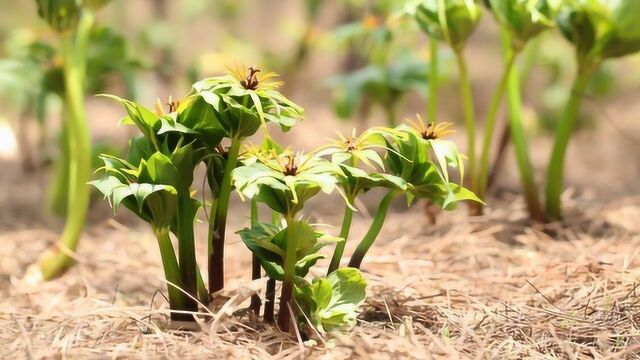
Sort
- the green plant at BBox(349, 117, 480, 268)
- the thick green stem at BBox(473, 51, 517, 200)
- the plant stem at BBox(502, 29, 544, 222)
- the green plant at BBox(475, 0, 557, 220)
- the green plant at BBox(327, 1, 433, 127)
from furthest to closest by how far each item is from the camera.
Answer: the green plant at BBox(327, 1, 433, 127), the plant stem at BBox(502, 29, 544, 222), the thick green stem at BBox(473, 51, 517, 200), the green plant at BBox(475, 0, 557, 220), the green plant at BBox(349, 117, 480, 268)

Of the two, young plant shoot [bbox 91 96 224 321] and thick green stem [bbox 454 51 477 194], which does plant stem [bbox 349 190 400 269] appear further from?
thick green stem [bbox 454 51 477 194]

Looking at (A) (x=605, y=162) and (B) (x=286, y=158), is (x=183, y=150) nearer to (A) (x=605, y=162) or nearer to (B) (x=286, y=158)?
(B) (x=286, y=158)

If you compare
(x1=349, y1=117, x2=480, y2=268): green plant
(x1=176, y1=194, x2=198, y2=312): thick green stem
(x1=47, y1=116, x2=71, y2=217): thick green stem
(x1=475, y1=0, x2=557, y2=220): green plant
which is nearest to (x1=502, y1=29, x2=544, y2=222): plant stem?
(x1=475, y1=0, x2=557, y2=220): green plant

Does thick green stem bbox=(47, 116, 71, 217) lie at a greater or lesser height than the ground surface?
greater

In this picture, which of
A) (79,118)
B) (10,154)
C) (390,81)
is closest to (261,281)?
(79,118)

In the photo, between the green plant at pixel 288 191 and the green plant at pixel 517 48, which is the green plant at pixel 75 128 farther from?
the green plant at pixel 517 48

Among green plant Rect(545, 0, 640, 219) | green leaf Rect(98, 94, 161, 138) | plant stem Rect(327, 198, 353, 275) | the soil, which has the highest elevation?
green plant Rect(545, 0, 640, 219)
